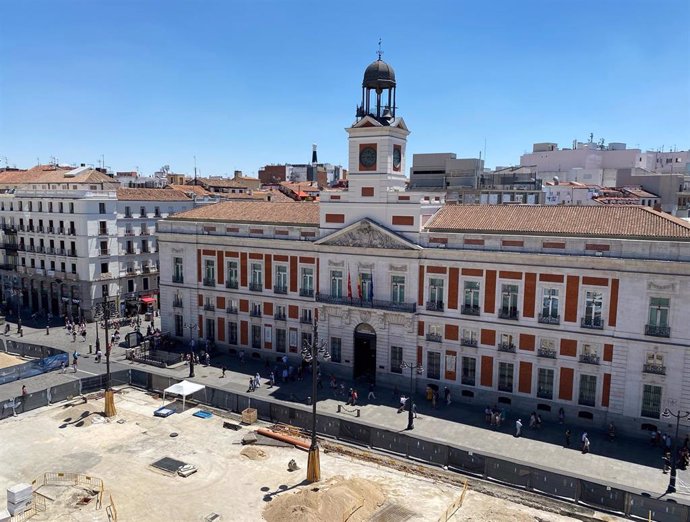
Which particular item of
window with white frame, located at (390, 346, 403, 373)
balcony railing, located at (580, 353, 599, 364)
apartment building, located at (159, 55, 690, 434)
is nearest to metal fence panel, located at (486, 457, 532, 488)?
apartment building, located at (159, 55, 690, 434)

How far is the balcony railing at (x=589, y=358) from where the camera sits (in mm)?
38656

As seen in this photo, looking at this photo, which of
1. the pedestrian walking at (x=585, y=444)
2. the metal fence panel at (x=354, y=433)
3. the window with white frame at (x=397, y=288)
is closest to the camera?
the metal fence panel at (x=354, y=433)

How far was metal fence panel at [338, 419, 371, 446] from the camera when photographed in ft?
113

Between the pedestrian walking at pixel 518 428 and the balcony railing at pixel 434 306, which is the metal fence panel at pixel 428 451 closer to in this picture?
the pedestrian walking at pixel 518 428

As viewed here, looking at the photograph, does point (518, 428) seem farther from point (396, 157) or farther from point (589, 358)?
point (396, 157)

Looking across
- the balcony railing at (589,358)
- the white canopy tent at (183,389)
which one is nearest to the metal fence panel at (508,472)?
the balcony railing at (589,358)

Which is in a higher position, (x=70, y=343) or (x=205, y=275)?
(x=205, y=275)

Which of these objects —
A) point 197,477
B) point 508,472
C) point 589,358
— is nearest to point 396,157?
point 589,358

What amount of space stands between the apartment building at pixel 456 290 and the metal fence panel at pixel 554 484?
11.7 meters

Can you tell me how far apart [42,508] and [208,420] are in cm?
1263

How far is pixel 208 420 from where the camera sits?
38.7 metres

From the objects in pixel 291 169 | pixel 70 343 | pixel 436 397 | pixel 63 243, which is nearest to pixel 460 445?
pixel 436 397

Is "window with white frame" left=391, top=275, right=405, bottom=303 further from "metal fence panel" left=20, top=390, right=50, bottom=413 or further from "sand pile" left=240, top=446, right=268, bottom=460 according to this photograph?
"metal fence panel" left=20, top=390, right=50, bottom=413

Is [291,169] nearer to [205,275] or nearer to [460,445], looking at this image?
[205,275]
